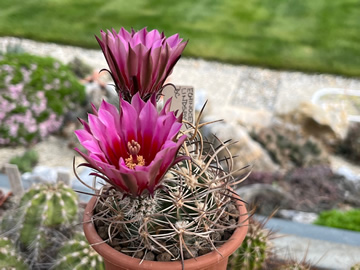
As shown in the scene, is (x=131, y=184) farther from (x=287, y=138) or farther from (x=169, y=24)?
(x=169, y=24)

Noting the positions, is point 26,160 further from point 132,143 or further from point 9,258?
point 132,143

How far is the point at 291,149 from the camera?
3.60m

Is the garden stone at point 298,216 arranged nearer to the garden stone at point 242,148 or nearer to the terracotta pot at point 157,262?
the garden stone at point 242,148

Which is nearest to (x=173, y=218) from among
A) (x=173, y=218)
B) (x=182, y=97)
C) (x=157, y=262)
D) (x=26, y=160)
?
(x=173, y=218)

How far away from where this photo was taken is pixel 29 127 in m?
3.73

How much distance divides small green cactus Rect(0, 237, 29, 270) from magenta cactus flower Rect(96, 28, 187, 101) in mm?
840

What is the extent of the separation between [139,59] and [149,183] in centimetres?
33

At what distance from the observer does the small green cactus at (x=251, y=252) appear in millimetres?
1598

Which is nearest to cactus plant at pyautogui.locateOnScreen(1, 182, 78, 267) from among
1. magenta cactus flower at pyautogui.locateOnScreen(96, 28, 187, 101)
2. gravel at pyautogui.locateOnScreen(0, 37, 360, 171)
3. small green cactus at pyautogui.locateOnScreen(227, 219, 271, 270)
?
small green cactus at pyautogui.locateOnScreen(227, 219, 271, 270)

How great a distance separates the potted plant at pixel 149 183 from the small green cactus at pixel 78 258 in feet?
0.89

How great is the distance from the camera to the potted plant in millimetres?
1072

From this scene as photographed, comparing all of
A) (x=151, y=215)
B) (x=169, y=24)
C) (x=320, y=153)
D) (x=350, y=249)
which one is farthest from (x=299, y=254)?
(x=169, y=24)

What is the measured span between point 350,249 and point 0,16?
5.55m

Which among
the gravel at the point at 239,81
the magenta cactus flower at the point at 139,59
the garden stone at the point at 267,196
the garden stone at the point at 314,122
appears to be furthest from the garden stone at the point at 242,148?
the magenta cactus flower at the point at 139,59
